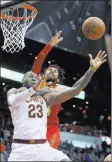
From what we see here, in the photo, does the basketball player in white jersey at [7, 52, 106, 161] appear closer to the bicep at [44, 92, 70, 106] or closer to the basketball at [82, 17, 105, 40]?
the bicep at [44, 92, 70, 106]

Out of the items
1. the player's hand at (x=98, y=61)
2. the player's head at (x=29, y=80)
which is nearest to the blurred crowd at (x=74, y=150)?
the player's head at (x=29, y=80)

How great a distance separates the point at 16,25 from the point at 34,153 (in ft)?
8.99

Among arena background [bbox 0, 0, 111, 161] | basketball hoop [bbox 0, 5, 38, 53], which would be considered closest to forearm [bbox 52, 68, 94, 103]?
basketball hoop [bbox 0, 5, 38, 53]

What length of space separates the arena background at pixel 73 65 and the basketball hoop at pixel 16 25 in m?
0.34

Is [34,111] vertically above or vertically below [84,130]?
above

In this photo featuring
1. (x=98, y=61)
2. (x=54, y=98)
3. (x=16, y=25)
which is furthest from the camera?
(x=16, y=25)

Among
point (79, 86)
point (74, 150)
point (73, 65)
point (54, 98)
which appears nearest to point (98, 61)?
point (79, 86)

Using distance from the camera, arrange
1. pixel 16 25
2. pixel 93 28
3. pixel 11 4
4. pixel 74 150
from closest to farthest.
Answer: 1. pixel 93 28
2. pixel 11 4
3. pixel 16 25
4. pixel 74 150

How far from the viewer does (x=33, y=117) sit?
4555mm

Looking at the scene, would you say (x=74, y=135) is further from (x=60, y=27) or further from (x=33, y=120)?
(x=33, y=120)

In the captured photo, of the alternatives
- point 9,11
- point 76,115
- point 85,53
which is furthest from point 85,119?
point 9,11

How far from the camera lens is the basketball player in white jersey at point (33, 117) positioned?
432 centimetres

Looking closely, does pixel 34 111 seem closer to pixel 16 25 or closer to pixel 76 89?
pixel 76 89

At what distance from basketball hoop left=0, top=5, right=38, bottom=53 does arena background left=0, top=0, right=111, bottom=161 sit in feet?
1.11
